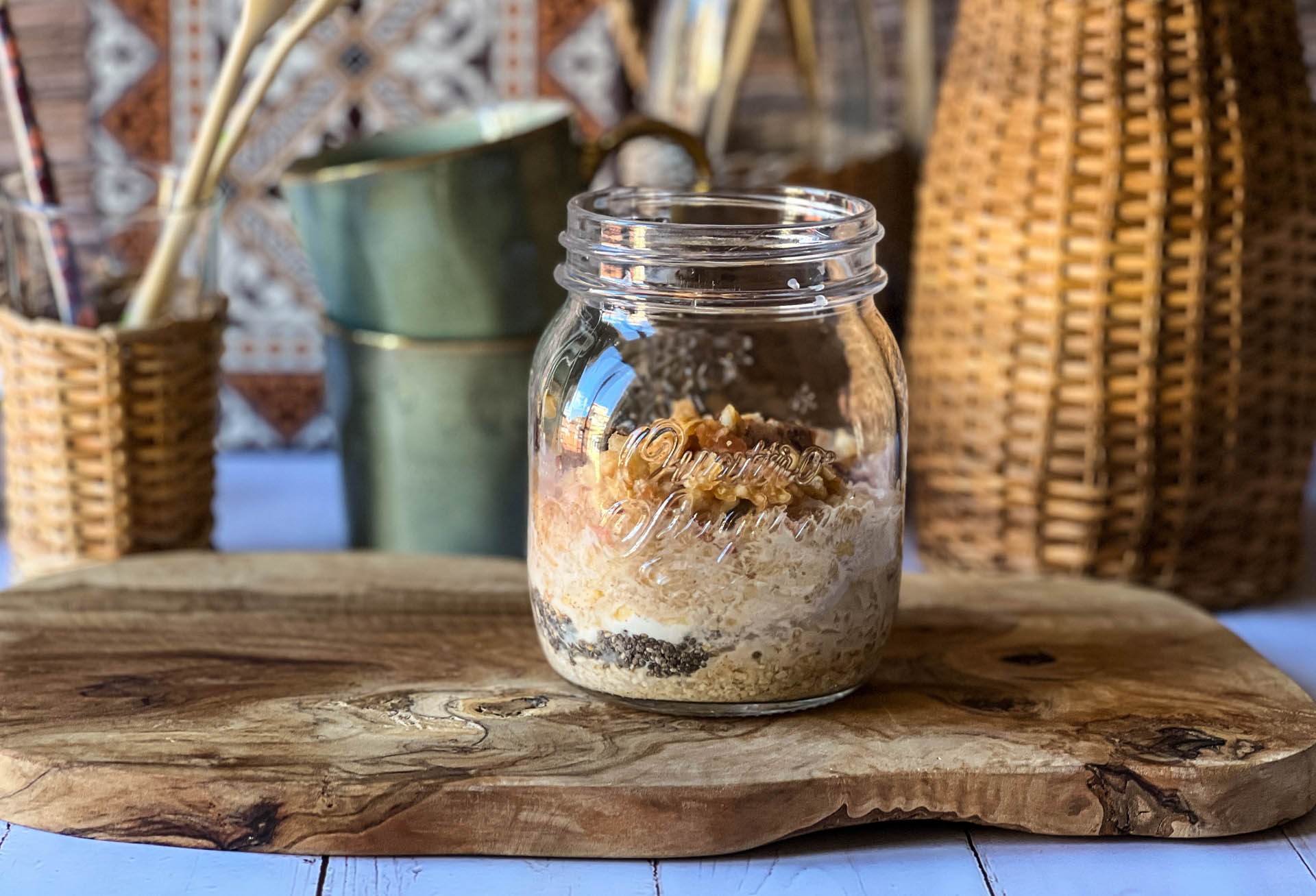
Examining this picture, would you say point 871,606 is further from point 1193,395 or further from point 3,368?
point 3,368

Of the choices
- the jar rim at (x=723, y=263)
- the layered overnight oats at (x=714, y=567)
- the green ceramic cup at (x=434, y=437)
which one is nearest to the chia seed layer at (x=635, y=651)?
the layered overnight oats at (x=714, y=567)

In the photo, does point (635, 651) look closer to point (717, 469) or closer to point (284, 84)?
point (717, 469)

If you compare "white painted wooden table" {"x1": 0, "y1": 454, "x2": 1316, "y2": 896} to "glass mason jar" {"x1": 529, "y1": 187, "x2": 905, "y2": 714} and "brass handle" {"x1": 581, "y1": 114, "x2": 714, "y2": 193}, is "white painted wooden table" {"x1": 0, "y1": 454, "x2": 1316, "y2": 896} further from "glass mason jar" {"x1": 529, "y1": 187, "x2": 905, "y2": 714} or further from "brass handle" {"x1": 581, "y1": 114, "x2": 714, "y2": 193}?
"brass handle" {"x1": 581, "y1": 114, "x2": 714, "y2": 193}

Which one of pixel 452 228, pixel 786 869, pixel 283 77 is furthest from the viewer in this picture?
pixel 283 77

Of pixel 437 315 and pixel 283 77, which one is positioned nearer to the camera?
pixel 437 315

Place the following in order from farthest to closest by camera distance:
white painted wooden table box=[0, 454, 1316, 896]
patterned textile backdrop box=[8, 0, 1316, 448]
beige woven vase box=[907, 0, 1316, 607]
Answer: patterned textile backdrop box=[8, 0, 1316, 448], beige woven vase box=[907, 0, 1316, 607], white painted wooden table box=[0, 454, 1316, 896]

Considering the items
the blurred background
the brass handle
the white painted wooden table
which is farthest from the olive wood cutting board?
the blurred background

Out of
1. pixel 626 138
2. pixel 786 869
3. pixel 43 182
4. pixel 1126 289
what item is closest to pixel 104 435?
pixel 43 182

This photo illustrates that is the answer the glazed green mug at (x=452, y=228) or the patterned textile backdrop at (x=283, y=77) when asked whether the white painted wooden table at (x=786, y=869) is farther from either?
the patterned textile backdrop at (x=283, y=77)
